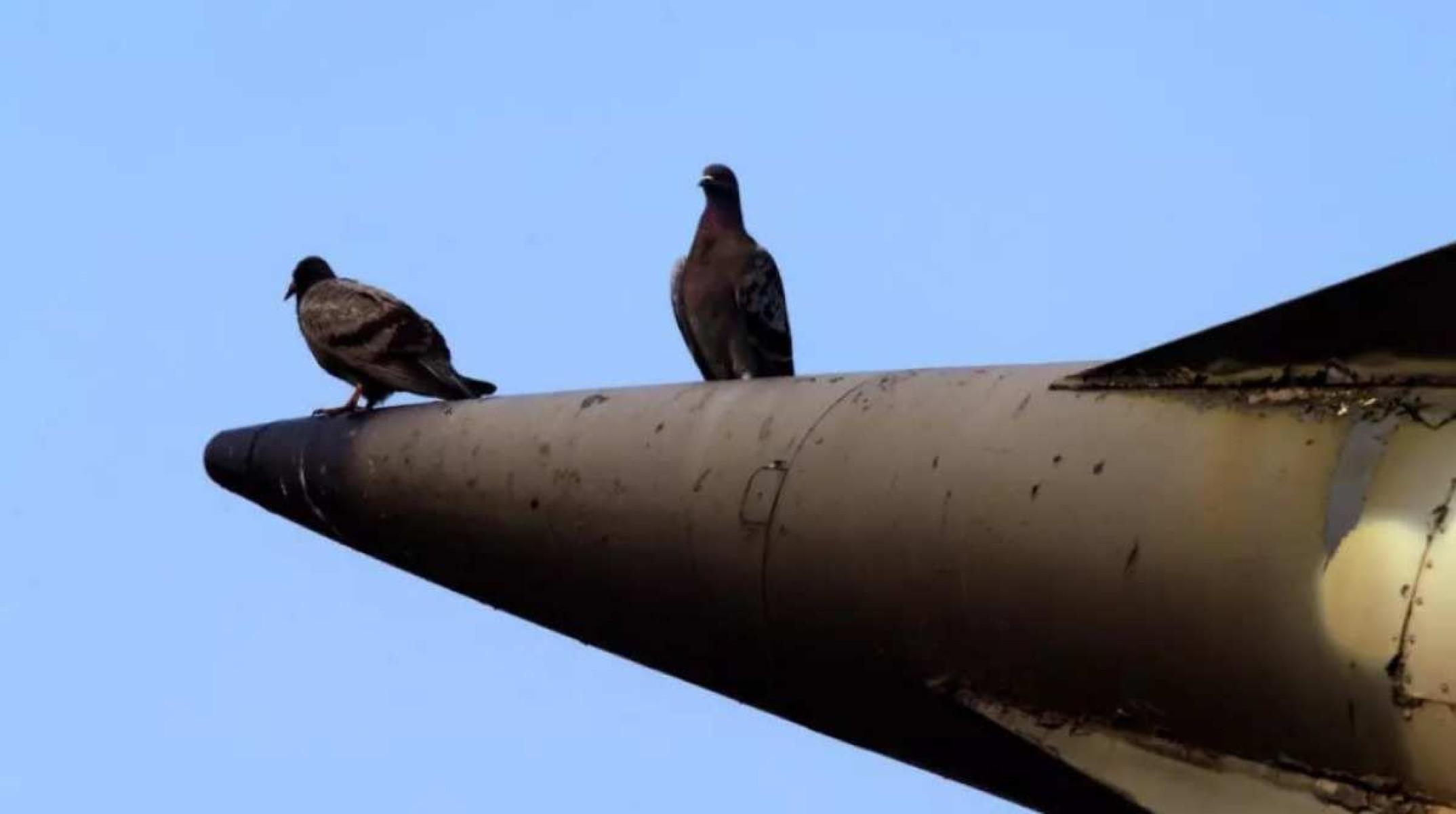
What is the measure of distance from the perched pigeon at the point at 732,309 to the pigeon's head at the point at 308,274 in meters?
2.42

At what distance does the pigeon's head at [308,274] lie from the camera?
12547 mm

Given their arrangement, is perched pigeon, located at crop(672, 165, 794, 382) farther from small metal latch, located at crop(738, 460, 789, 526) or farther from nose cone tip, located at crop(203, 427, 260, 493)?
small metal latch, located at crop(738, 460, 789, 526)

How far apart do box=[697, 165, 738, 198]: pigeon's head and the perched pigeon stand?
27cm

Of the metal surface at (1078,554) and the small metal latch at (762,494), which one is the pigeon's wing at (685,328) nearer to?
the metal surface at (1078,554)

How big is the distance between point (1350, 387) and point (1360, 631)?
68 cm

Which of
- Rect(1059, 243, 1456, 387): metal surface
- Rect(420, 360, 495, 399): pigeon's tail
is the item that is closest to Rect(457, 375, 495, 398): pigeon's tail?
Rect(420, 360, 495, 399): pigeon's tail

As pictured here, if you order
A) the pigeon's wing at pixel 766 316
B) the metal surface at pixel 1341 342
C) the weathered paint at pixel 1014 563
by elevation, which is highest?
the pigeon's wing at pixel 766 316

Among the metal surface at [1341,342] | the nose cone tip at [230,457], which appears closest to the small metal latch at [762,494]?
the metal surface at [1341,342]

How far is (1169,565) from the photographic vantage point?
5117 millimetres

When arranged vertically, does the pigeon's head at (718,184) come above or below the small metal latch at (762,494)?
above

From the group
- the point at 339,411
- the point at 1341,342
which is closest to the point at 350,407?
the point at 339,411

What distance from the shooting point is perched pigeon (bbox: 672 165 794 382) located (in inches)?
413

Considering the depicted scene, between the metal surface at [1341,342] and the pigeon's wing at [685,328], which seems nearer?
the metal surface at [1341,342]

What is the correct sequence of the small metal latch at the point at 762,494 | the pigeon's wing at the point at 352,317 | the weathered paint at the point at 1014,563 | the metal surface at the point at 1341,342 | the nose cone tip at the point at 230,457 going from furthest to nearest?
the pigeon's wing at the point at 352,317, the nose cone tip at the point at 230,457, the small metal latch at the point at 762,494, the metal surface at the point at 1341,342, the weathered paint at the point at 1014,563
